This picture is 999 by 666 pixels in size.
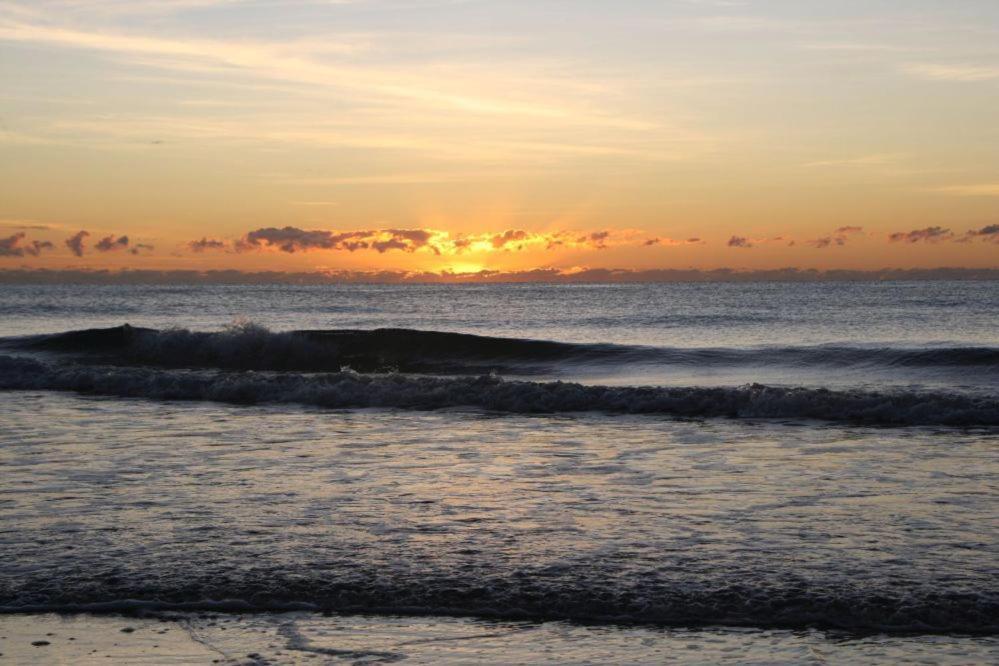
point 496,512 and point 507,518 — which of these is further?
point 496,512

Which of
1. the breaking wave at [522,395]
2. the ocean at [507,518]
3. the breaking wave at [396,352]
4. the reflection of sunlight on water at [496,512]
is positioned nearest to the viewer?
the ocean at [507,518]

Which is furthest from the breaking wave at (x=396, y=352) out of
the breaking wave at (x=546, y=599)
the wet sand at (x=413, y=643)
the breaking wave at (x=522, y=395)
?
the wet sand at (x=413, y=643)

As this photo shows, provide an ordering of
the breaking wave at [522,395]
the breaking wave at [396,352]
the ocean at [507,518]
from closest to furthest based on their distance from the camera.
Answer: the ocean at [507,518] → the breaking wave at [522,395] → the breaking wave at [396,352]

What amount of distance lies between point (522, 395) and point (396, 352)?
13.0 m

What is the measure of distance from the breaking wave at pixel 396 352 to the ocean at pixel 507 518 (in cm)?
633

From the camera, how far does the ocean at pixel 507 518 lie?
609 cm

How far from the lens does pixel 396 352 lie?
101 ft

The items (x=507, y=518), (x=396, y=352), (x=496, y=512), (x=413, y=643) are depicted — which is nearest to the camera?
(x=413, y=643)

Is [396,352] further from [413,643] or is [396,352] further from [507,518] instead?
[413,643]

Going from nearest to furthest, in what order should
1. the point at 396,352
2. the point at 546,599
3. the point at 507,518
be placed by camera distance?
the point at 546,599, the point at 507,518, the point at 396,352

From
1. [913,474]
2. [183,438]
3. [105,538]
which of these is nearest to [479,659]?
[105,538]

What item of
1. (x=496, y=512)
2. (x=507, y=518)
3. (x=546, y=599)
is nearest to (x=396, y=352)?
(x=496, y=512)

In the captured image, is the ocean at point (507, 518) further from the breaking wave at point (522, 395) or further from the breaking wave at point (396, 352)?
the breaking wave at point (396, 352)

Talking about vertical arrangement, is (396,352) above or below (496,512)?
below
